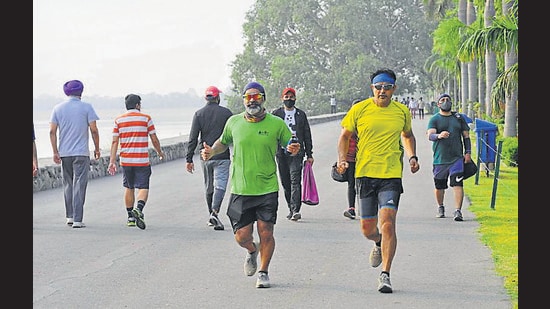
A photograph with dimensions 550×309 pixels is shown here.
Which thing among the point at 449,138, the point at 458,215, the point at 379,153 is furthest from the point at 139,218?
the point at 379,153

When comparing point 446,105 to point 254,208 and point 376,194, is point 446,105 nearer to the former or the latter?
point 376,194

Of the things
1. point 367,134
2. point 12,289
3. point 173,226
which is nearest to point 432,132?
point 173,226

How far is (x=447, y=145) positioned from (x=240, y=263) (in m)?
4.62

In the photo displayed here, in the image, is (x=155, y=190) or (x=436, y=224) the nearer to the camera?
(x=436, y=224)

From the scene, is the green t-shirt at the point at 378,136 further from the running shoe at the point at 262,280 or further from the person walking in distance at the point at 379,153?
the running shoe at the point at 262,280

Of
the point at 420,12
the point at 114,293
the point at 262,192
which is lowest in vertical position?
the point at 114,293

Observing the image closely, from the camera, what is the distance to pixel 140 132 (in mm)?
12586

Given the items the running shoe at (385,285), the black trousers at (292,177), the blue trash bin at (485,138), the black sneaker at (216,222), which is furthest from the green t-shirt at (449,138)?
the blue trash bin at (485,138)

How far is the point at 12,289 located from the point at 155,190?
10.4m

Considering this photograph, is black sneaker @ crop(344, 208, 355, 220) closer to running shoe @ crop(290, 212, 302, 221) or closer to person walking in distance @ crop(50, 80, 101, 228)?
running shoe @ crop(290, 212, 302, 221)

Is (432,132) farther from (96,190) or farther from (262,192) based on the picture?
(96,190)

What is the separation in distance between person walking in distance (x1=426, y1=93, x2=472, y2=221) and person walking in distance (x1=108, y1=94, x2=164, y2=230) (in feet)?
12.9

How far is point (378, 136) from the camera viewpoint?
8711 mm

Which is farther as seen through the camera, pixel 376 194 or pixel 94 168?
pixel 94 168
